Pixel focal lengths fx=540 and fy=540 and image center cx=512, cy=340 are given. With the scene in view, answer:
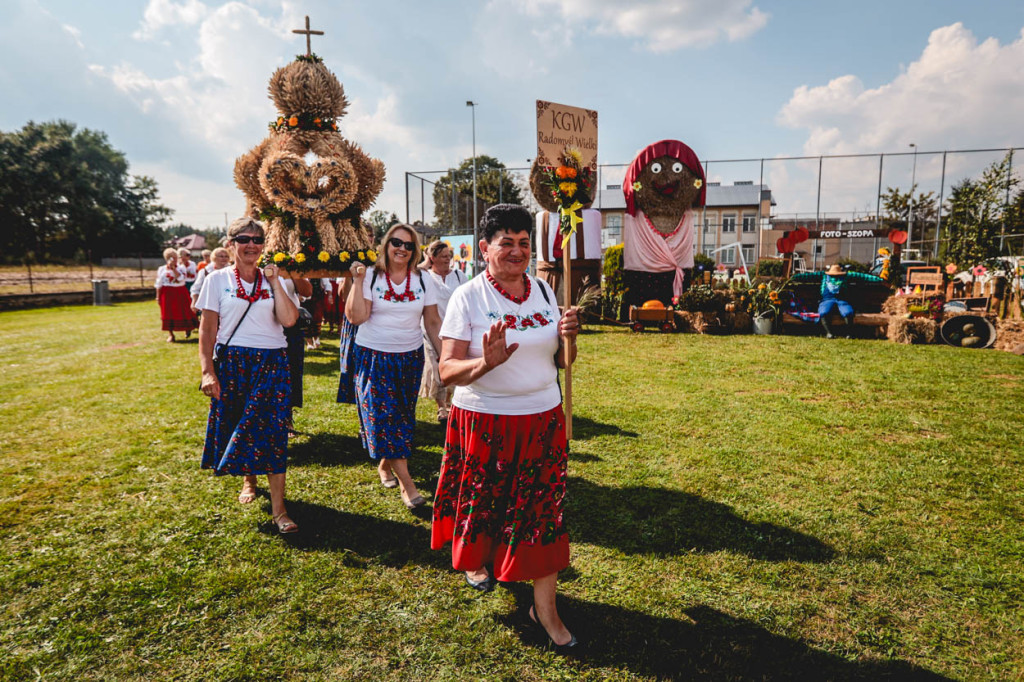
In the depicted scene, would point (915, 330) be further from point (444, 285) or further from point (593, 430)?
point (444, 285)

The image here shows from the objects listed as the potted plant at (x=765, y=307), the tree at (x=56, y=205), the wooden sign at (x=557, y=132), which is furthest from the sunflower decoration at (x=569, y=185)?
the tree at (x=56, y=205)

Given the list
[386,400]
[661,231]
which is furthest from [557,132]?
[661,231]

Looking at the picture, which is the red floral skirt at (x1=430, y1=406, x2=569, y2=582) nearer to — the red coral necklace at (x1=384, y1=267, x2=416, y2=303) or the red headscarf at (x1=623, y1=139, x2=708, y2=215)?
the red coral necklace at (x1=384, y1=267, x2=416, y2=303)

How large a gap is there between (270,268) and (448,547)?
6.88 feet

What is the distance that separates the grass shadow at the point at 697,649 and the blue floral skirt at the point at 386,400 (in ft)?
4.82

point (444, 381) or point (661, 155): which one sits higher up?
point (661, 155)

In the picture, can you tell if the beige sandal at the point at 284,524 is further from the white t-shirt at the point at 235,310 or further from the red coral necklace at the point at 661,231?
the red coral necklace at the point at 661,231

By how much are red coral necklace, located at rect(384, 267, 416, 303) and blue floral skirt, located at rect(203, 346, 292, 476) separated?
0.82 metres

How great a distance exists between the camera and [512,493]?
8.12 feet

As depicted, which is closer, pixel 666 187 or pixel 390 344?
pixel 390 344

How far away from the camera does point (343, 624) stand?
263cm

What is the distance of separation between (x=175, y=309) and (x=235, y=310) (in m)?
9.21

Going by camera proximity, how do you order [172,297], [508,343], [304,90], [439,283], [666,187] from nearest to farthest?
[508,343], [439,283], [304,90], [172,297], [666,187]

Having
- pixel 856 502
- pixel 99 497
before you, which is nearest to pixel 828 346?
pixel 856 502
